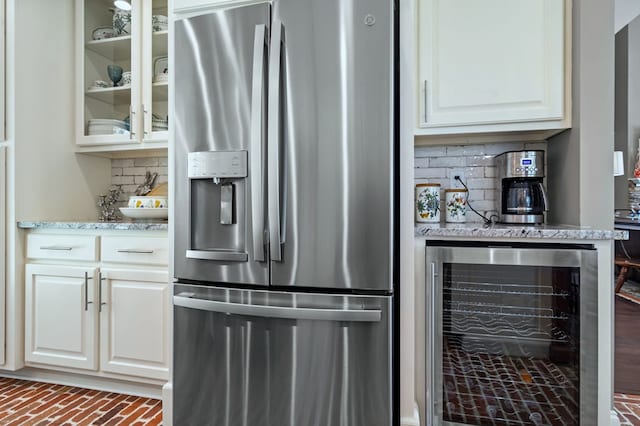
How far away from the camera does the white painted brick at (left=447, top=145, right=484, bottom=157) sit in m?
2.07

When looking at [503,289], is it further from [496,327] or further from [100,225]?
[100,225]

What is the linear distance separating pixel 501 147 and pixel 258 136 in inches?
55.4

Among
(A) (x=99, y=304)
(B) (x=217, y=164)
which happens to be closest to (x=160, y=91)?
(B) (x=217, y=164)

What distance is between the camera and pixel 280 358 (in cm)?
136

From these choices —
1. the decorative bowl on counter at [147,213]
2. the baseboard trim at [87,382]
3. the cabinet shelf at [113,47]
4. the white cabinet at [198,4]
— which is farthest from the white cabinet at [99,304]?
the cabinet shelf at [113,47]

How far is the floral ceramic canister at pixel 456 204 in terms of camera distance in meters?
1.89

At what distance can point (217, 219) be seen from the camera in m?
1.43

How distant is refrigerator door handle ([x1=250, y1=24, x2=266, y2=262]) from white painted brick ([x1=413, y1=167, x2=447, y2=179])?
43.6 inches

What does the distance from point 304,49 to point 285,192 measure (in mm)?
526

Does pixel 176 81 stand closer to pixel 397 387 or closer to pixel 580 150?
pixel 397 387

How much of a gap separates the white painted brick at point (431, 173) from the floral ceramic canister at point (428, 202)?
0.30 meters

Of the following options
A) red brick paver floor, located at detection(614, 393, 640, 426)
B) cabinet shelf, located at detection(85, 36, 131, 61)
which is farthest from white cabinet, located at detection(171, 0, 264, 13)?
red brick paver floor, located at detection(614, 393, 640, 426)

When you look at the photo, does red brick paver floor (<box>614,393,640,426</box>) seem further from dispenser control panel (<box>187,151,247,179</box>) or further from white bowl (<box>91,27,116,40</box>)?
white bowl (<box>91,27,116,40</box>)

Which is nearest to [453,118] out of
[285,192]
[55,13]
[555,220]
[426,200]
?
[426,200]
